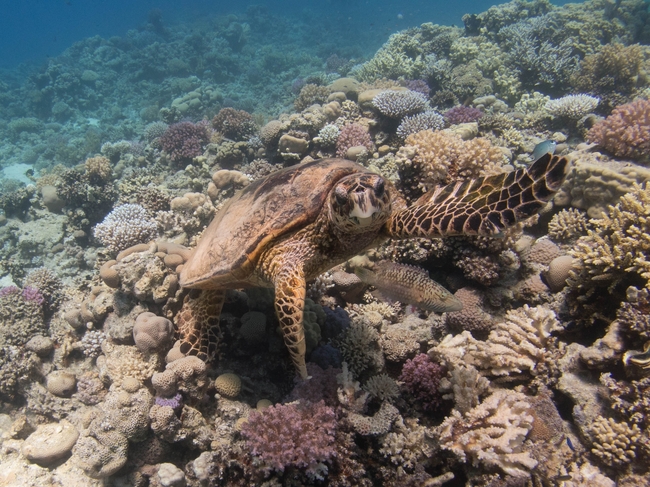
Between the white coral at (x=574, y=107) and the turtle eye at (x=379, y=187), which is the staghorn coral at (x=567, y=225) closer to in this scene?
the turtle eye at (x=379, y=187)

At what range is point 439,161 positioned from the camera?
4.58m

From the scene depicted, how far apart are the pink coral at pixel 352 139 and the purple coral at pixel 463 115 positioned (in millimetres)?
2559

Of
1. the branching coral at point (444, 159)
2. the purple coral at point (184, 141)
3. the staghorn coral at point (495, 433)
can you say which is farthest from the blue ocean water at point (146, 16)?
the staghorn coral at point (495, 433)

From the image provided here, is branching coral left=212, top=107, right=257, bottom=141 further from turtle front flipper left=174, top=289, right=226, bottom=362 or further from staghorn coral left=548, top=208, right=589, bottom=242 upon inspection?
staghorn coral left=548, top=208, right=589, bottom=242

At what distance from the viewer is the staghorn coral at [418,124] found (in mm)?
7090

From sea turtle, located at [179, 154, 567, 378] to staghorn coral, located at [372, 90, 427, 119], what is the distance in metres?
4.43

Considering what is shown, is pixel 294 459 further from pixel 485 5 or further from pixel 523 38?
pixel 485 5

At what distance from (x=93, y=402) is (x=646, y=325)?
6.00 meters

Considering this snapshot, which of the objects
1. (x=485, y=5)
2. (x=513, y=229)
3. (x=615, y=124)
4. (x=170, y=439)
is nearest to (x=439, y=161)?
(x=513, y=229)

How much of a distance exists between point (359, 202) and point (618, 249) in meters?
2.56

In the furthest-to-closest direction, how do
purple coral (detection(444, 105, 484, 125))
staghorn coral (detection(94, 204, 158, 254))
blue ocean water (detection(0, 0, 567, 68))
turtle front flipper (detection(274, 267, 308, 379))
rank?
blue ocean water (detection(0, 0, 567, 68)) → purple coral (detection(444, 105, 484, 125)) → staghorn coral (detection(94, 204, 158, 254)) → turtle front flipper (detection(274, 267, 308, 379))

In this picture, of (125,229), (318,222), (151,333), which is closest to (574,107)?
(318,222)

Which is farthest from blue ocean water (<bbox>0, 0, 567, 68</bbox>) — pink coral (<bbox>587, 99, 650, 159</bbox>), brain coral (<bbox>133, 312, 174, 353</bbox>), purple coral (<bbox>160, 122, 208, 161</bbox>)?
brain coral (<bbox>133, 312, 174, 353</bbox>)

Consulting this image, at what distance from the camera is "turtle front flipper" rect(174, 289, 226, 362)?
386 cm
